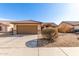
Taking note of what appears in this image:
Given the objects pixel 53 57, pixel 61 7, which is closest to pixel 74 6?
pixel 61 7

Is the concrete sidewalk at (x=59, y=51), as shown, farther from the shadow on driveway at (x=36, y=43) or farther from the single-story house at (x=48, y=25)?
the single-story house at (x=48, y=25)

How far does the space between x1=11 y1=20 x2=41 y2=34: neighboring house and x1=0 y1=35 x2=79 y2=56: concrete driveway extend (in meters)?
0.15

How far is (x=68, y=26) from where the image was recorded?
3.92 m

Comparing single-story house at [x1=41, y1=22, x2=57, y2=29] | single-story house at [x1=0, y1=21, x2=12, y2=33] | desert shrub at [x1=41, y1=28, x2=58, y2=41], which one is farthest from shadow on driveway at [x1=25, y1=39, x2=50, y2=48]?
single-story house at [x1=0, y1=21, x2=12, y2=33]

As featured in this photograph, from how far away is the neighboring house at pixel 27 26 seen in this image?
3.89 meters

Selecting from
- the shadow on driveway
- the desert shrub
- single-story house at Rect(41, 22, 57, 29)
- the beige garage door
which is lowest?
the shadow on driveway

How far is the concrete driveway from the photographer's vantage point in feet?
12.8

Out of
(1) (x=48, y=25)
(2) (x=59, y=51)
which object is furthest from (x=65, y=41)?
(1) (x=48, y=25)

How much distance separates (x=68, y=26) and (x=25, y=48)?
46.4 inches

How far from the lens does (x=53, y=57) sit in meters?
3.80

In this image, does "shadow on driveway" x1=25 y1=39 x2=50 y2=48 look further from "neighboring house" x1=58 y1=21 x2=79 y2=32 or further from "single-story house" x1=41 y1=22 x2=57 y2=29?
"neighboring house" x1=58 y1=21 x2=79 y2=32

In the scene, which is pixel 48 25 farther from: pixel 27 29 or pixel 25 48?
pixel 25 48

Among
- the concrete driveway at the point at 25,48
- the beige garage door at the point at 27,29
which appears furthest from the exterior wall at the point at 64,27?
the beige garage door at the point at 27,29

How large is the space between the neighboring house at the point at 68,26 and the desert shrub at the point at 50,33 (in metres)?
0.14
